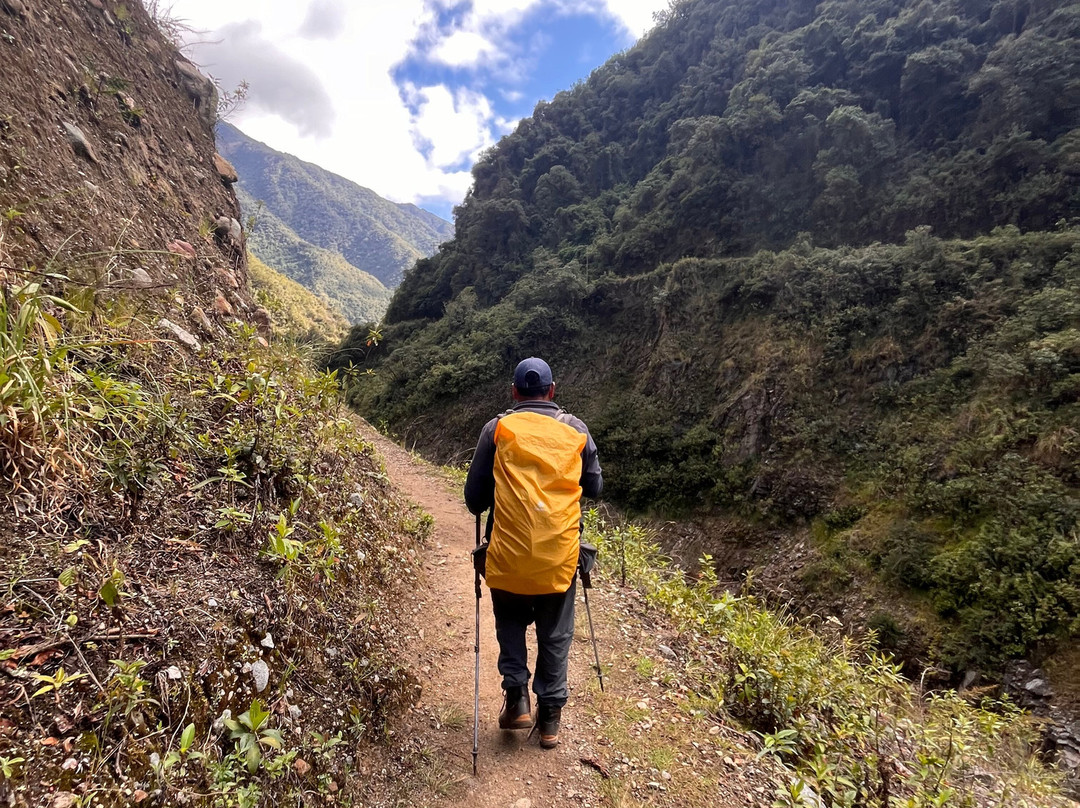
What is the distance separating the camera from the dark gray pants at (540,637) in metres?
2.61

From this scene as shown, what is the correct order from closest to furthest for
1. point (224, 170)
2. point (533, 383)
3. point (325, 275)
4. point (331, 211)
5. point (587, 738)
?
1. point (533, 383)
2. point (587, 738)
3. point (224, 170)
4. point (325, 275)
5. point (331, 211)

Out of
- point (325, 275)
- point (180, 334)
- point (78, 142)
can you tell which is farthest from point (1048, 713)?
point (325, 275)

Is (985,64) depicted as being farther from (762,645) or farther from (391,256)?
(391,256)

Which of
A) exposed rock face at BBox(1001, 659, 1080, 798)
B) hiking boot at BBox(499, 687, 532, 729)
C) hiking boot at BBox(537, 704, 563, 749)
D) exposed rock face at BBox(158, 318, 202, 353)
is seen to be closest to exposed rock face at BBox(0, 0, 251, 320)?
exposed rock face at BBox(158, 318, 202, 353)

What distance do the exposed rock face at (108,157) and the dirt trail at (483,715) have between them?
9.92 ft

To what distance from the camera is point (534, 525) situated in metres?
2.37

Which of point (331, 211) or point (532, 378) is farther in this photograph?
point (331, 211)

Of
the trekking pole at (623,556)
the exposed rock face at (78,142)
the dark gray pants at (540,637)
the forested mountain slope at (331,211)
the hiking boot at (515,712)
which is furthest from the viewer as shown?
the forested mountain slope at (331,211)

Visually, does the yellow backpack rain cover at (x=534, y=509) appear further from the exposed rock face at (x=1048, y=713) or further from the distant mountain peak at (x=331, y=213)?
the distant mountain peak at (x=331, y=213)

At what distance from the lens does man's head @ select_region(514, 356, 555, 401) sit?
278 centimetres

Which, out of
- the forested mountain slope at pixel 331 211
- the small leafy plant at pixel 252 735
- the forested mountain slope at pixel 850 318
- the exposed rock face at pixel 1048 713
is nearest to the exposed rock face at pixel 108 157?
the small leafy plant at pixel 252 735

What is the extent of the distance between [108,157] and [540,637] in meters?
5.67

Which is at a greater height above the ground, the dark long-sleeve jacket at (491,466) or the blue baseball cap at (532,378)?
the blue baseball cap at (532,378)

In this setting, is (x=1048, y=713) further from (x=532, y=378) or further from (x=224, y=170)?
(x=224, y=170)
